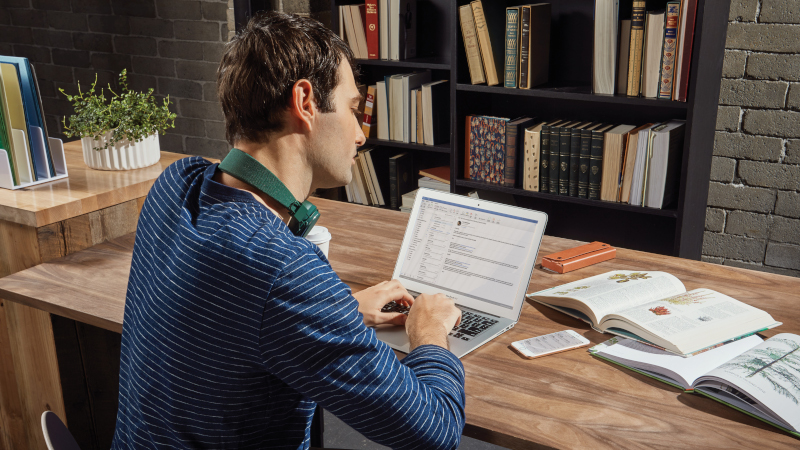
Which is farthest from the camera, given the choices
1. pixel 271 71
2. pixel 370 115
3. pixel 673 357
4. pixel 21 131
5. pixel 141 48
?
pixel 141 48

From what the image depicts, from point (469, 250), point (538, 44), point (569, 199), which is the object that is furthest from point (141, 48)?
point (469, 250)

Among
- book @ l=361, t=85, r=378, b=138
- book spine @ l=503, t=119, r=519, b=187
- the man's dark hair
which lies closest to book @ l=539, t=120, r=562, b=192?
book spine @ l=503, t=119, r=519, b=187

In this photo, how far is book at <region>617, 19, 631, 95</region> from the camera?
240 cm

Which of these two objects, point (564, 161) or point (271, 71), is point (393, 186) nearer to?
point (564, 161)

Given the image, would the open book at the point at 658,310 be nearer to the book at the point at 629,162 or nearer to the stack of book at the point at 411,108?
the book at the point at 629,162

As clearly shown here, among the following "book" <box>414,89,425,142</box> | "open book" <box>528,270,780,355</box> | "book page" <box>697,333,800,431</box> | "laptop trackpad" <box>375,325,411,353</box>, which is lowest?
"laptop trackpad" <box>375,325,411,353</box>

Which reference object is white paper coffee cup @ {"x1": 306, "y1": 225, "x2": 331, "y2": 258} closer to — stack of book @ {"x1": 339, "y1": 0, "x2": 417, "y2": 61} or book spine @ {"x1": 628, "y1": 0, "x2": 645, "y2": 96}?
book spine @ {"x1": 628, "y1": 0, "x2": 645, "y2": 96}

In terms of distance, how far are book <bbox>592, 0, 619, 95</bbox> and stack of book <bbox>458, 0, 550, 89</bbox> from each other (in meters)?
0.24

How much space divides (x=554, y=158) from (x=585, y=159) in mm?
126

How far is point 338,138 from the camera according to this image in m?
1.11

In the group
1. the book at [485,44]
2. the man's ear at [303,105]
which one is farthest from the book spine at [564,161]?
the man's ear at [303,105]

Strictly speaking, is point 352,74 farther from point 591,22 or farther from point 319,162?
point 591,22

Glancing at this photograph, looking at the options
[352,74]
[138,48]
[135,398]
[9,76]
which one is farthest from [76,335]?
[138,48]

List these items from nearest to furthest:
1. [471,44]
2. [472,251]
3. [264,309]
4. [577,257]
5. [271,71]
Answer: [264,309], [271,71], [472,251], [577,257], [471,44]
